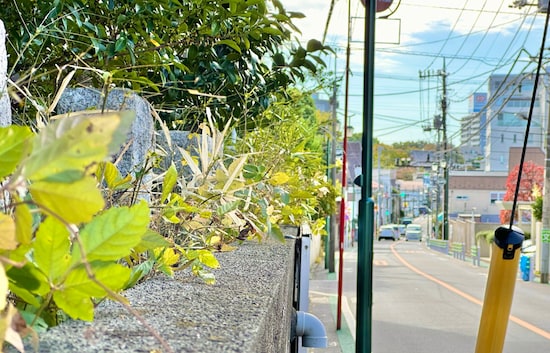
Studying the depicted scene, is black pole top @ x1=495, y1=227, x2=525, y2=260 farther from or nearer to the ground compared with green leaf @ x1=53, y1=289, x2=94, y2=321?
nearer to the ground

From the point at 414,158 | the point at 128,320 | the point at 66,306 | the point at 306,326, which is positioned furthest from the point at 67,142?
the point at 414,158

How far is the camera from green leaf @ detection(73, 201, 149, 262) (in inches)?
25.4

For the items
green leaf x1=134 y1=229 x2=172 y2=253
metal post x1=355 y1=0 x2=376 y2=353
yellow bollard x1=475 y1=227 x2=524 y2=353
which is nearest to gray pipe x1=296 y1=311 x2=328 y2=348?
metal post x1=355 y1=0 x2=376 y2=353

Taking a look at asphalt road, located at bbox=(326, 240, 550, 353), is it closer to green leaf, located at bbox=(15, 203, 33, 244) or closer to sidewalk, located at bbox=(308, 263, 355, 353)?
sidewalk, located at bbox=(308, 263, 355, 353)

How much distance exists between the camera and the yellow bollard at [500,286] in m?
2.69

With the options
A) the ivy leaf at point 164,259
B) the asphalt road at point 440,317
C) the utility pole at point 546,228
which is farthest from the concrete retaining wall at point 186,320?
the utility pole at point 546,228

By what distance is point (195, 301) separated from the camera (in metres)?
1.11

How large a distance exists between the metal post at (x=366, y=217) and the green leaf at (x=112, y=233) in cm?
245

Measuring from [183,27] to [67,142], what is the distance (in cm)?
208

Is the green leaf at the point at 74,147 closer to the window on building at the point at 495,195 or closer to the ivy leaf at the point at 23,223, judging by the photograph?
the ivy leaf at the point at 23,223

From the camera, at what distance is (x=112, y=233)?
0.65 meters

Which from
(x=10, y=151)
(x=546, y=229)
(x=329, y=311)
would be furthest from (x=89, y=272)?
(x=546, y=229)

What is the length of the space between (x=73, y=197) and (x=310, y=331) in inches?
95.8

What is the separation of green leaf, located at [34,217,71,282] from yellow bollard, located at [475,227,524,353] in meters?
2.30
